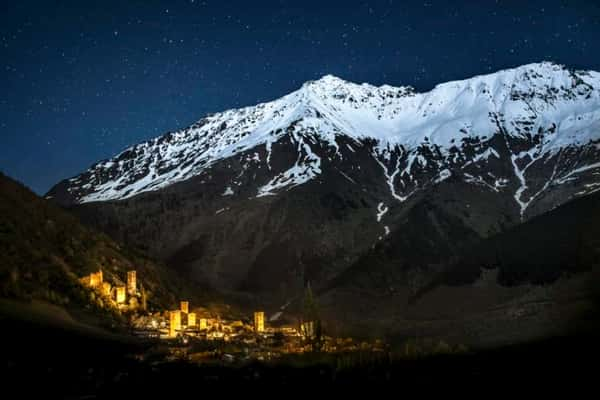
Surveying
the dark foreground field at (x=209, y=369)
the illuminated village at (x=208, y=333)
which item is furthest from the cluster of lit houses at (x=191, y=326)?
the dark foreground field at (x=209, y=369)

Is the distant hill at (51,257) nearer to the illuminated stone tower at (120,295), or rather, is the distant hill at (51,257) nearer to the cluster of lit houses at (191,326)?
the cluster of lit houses at (191,326)

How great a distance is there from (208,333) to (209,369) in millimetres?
32958

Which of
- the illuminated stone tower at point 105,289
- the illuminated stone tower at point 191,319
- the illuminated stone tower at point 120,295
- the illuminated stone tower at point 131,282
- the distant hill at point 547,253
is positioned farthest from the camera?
the distant hill at point 547,253

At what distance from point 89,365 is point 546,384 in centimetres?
5422

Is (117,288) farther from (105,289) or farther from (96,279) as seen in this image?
(96,279)

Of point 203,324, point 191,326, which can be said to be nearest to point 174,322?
point 191,326

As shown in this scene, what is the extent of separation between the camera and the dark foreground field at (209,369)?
247ft

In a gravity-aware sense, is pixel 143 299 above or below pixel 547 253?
below

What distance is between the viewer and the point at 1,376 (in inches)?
2781

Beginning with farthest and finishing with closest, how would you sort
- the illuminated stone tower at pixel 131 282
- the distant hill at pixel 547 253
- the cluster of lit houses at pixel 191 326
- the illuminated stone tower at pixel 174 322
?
the distant hill at pixel 547 253 → the illuminated stone tower at pixel 131 282 → the illuminated stone tower at pixel 174 322 → the cluster of lit houses at pixel 191 326

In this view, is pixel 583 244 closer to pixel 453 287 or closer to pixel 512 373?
pixel 453 287

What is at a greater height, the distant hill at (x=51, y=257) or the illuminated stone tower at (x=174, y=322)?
the distant hill at (x=51, y=257)

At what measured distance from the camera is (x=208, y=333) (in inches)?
5231

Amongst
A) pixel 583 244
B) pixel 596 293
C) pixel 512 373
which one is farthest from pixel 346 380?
pixel 583 244
